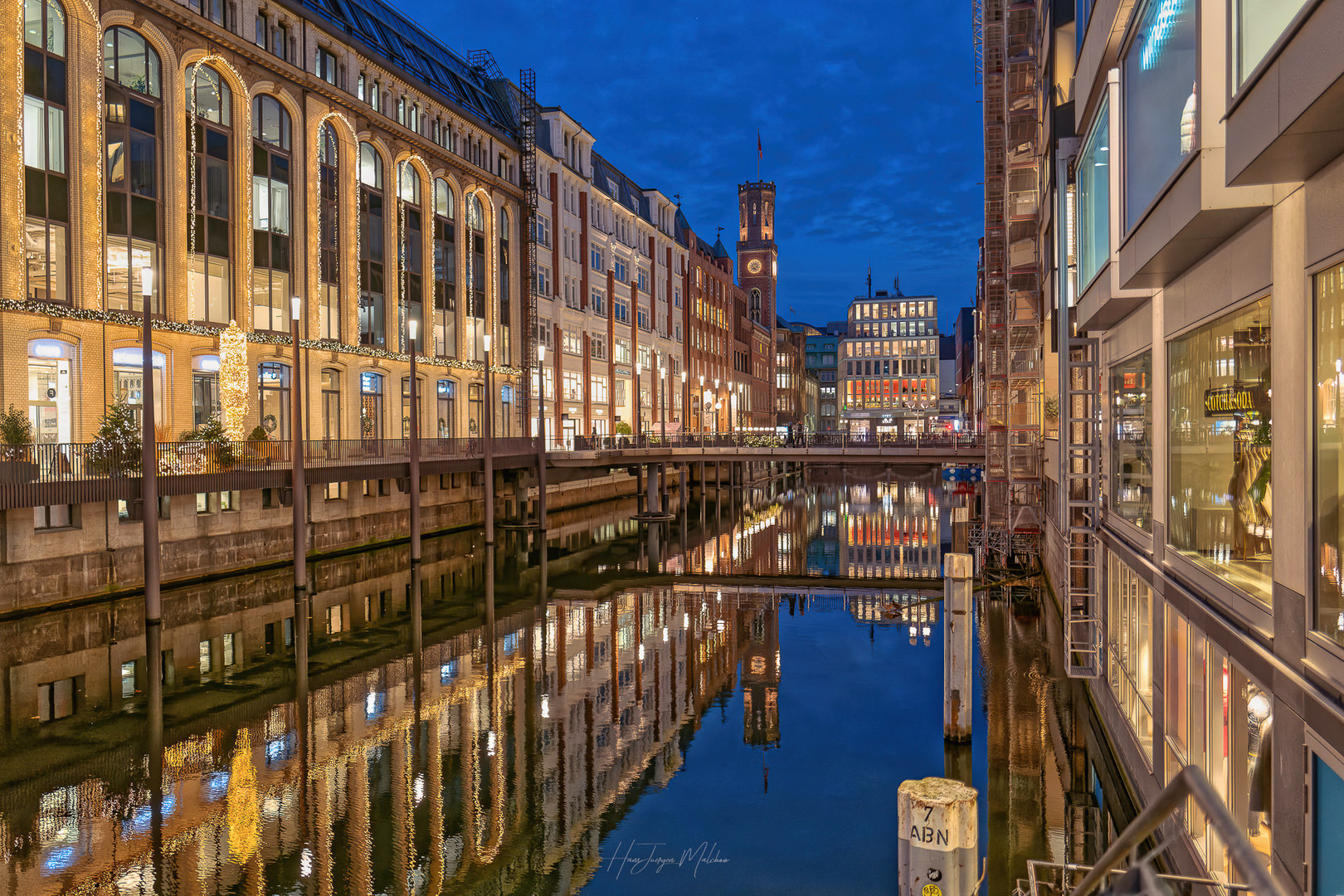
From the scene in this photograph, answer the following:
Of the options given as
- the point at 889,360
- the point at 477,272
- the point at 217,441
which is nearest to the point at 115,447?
the point at 217,441

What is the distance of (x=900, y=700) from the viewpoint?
62.4ft

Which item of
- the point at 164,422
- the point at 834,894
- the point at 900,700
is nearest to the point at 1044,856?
the point at 834,894

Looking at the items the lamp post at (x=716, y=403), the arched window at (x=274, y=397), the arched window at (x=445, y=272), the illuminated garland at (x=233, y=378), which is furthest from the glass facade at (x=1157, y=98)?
the lamp post at (x=716, y=403)

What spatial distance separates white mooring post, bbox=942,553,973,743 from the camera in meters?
14.6

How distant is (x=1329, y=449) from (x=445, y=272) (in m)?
48.0

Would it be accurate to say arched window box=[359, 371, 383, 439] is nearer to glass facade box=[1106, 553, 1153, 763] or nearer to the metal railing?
glass facade box=[1106, 553, 1153, 763]

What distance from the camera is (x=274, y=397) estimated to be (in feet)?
123

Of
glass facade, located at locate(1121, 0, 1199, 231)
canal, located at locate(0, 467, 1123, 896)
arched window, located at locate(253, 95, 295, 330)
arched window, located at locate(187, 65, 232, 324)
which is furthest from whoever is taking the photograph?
arched window, located at locate(253, 95, 295, 330)

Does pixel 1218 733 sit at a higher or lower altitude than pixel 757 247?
lower

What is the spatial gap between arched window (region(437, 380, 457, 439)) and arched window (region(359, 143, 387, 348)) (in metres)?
6.18

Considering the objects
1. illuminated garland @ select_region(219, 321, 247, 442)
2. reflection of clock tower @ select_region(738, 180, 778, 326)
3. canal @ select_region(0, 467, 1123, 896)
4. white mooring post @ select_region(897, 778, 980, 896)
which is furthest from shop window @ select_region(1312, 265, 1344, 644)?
reflection of clock tower @ select_region(738, 180, 778, 326)

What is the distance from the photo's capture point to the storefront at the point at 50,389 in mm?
27266

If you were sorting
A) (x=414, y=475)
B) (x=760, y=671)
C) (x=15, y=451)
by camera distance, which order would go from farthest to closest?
(x=414, y=475), (x=15, y=451), (x=760, y=671)

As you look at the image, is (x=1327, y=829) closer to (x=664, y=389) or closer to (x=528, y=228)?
(x=528, y=228)
